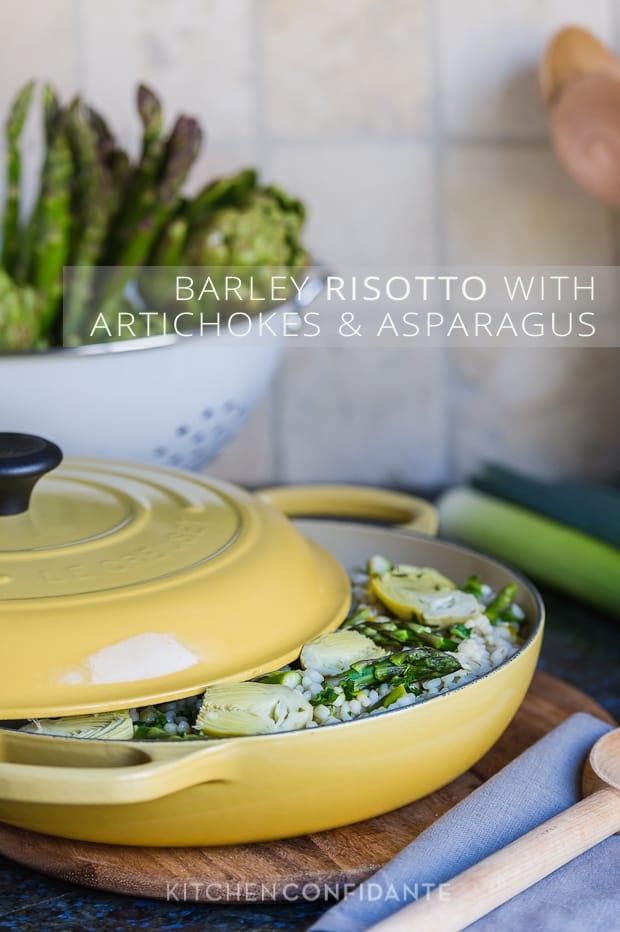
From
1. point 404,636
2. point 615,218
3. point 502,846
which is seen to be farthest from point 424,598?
point 615,218

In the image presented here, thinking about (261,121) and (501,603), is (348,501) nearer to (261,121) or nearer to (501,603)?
(501,603)

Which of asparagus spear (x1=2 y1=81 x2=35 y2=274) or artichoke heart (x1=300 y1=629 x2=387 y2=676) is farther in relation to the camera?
asparagus spear (x1=2 y1=81 x2=35 y2=274)

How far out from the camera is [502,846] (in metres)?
0.54

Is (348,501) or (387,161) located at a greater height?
(387,161)

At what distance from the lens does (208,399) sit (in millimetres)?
898

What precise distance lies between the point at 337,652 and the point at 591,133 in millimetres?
733

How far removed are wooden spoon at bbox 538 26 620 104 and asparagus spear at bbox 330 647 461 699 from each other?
0.70 meters

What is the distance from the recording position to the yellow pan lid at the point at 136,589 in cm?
52

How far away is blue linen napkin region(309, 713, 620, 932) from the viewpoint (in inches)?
19.1

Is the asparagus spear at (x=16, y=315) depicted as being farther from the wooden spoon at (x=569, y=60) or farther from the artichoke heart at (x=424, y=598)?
the wooden spoon at (x=569, y=60)

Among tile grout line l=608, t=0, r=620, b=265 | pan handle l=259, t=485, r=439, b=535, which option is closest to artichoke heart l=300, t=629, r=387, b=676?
pan handle l=259, t=485, r=439, b=535

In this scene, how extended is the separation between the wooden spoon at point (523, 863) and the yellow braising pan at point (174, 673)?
0.06 meters

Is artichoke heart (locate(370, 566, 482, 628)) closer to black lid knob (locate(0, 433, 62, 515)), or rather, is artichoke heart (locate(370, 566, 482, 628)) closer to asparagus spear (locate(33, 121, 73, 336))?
black lid knob (locate(0, 433, 62, 515))

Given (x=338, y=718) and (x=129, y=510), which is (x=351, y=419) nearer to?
(x=129, y=510)
